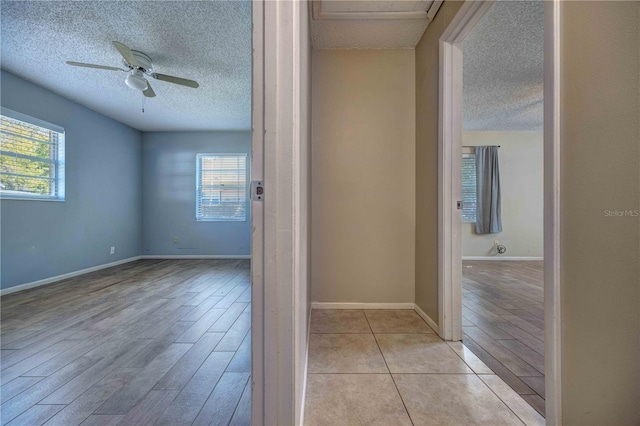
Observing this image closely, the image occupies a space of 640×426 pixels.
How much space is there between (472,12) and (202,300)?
3192 millimetres

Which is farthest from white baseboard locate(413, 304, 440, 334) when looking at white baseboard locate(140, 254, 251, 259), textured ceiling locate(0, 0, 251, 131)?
white baseboard locate(140, 254, 251, 259)

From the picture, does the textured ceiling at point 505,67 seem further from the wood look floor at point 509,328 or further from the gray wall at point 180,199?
the gray wall at point 180,199

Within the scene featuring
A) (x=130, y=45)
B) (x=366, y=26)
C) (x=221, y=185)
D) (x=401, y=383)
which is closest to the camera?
(x=401, y=383)

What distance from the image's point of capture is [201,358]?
154 cm

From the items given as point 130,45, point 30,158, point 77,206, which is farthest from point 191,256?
point 130,45

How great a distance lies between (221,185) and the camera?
201 inches

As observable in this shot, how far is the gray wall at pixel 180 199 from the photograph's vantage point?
503cm

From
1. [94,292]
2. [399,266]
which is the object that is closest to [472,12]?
[399,266]

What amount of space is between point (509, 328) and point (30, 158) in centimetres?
546

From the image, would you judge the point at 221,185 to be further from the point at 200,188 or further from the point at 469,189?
the point at 469,189

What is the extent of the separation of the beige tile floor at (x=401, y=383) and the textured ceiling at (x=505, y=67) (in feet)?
8.49

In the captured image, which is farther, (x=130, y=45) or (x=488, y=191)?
(x=488, y=191)

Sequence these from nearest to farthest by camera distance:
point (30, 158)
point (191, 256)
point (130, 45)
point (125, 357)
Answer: point (125, 357) < point (130, 45) < point (30, 158) < point (191, 256)

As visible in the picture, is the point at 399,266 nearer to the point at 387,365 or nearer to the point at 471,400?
the point at 387,365
